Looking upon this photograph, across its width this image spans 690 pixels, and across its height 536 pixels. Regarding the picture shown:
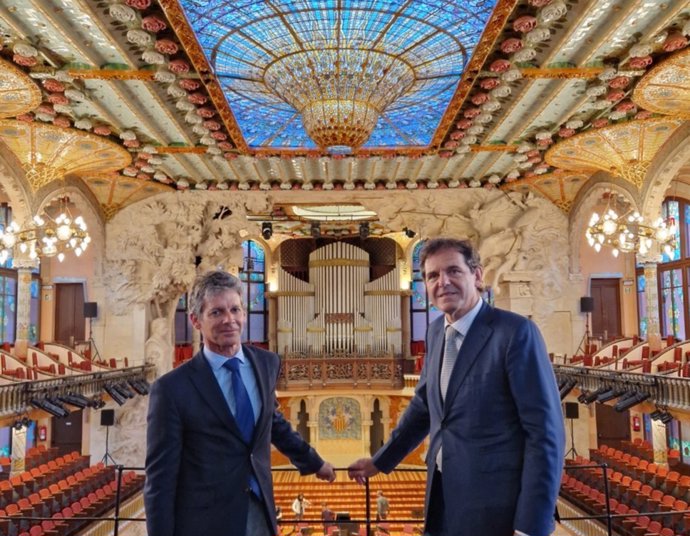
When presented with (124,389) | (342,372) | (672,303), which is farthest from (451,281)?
(342,372)

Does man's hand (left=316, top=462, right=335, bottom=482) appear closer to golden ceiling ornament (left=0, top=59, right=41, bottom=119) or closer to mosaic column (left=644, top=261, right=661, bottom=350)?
golden ceiling ornament (left=0, top=59, right=41, bottom=119)

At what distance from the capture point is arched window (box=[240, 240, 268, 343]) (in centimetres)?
2361

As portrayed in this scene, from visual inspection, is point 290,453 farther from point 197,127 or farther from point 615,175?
point 615,175

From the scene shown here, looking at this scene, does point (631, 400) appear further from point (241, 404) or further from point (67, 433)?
point (67, 433)

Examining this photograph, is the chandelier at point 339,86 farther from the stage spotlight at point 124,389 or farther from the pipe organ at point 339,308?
the pipe organ at point 339,308

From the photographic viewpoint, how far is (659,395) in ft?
35.8

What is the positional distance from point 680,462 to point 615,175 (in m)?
8.02

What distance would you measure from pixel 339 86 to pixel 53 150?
6.43 m

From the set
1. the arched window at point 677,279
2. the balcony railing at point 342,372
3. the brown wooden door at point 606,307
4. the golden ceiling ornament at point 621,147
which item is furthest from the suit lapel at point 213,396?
the brown wooden door at point 606,307

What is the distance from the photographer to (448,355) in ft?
8.19

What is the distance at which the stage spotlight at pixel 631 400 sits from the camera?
1121 cm

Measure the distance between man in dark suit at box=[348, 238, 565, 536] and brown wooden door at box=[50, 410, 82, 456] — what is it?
1882 cm

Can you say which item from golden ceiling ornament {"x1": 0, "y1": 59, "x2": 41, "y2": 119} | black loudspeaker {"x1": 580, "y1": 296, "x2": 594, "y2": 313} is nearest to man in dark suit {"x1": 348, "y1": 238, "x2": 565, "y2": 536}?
golden ceiling ornament {"x1": 0, "y1": 59, "x2": 41, "y2": 119}

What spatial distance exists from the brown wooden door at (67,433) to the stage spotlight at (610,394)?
14.7 metres
